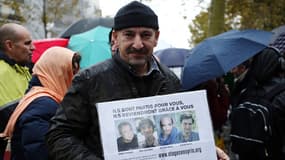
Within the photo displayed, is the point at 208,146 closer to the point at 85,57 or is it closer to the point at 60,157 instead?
the point at 60,157

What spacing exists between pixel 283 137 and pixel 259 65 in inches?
26.4

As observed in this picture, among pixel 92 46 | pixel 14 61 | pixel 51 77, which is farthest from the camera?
pixel 92 46

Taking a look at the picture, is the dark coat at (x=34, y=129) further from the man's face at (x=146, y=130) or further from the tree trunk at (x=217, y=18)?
the tree trunk at (x=217, y=18)

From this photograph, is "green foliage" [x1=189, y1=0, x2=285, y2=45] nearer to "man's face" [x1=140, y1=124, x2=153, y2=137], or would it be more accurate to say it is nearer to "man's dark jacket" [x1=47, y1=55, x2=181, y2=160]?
"man's dark jacket" [x1=47, y1=55, x2=181, y2=160]

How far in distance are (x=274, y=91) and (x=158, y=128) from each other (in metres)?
2.04

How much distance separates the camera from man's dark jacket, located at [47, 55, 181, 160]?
2256 mm

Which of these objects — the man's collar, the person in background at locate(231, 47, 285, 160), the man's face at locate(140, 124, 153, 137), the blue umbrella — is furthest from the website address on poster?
the blue umbrella

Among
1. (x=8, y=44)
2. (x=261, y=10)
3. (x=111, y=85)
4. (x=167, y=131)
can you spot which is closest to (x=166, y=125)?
(x=167, y=131)

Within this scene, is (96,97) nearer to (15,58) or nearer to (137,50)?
(137,50)

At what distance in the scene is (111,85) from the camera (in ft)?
7.84

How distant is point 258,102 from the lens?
3.94 metres

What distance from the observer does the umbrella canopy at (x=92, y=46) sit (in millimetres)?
7098

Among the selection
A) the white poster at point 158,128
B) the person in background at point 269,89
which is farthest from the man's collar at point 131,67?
the person in background at point 269,89

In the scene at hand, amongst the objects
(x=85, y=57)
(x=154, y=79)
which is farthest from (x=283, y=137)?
(x=85, y=57)
